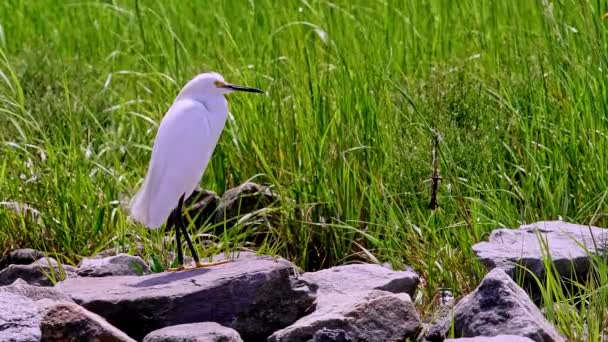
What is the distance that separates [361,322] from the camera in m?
3.46

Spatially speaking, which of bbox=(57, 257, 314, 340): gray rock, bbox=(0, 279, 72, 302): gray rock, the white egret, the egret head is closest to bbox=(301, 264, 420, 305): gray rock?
bbox=(57, 257, 314, 340): gray rock

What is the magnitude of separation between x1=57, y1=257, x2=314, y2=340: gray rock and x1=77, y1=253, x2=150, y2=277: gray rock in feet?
1.71

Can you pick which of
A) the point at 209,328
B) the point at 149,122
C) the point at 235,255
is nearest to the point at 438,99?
the point at 235,255

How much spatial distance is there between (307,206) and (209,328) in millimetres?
1617

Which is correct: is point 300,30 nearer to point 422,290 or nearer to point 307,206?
point 307,206

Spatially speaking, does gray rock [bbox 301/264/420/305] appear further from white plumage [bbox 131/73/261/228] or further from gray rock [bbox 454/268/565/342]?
white plumage [bbox 131/73/261/228]

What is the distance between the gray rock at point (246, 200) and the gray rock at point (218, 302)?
4.62 feet

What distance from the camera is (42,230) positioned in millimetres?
5074

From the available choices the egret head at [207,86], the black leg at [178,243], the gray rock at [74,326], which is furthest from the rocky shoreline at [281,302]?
the egret head at [207,86]

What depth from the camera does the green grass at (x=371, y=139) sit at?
4.64m

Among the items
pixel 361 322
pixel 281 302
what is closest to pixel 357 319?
pixel 361 322

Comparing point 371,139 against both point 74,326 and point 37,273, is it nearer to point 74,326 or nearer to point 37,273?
point 37,273

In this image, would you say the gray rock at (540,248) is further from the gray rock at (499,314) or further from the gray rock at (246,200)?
the gray rock at (246,200)

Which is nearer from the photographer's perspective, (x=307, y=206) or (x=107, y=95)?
(x=307, y=206)
